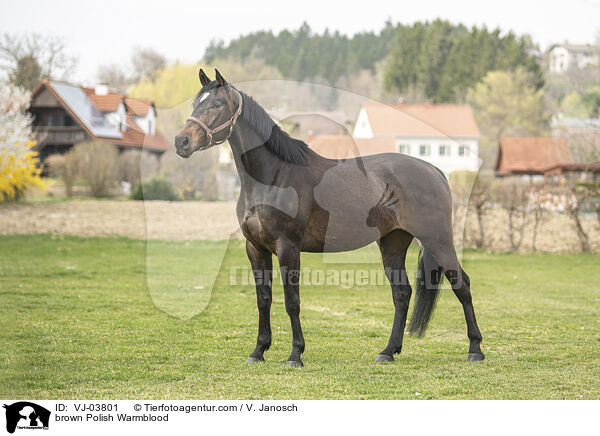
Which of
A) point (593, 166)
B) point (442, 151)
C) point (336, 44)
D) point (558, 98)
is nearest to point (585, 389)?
point (442, 151)

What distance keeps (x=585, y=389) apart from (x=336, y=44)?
55.8 m

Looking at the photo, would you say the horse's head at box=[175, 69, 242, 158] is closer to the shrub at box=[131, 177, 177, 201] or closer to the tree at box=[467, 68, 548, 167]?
the shrub at box=[131, 177, 177, 201]

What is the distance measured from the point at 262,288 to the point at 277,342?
1392 mm

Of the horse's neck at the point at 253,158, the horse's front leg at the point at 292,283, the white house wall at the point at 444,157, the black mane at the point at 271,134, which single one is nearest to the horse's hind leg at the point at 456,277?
the horse's front leg at the point at 292,283

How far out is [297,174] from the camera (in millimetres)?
5574

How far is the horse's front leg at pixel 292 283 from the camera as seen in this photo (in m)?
5.39

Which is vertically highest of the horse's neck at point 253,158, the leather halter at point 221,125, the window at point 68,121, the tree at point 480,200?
the window at point 68,121

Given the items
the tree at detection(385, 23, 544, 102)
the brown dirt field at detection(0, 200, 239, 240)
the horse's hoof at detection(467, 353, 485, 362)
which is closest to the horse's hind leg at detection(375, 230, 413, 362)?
the horse's hoof at detection(467, 353, 485, 362)

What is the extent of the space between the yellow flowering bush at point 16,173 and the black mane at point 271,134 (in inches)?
798

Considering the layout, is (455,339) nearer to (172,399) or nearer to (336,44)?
(172,399)

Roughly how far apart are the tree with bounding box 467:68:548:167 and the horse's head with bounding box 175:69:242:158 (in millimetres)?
48194

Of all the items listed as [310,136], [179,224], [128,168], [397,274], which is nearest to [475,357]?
[397,274]

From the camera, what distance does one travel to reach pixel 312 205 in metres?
5.59

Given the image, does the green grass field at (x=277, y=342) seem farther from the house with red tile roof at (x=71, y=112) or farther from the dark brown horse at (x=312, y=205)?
the house with red tile roof at (x=71, y=112)
